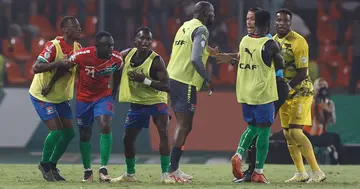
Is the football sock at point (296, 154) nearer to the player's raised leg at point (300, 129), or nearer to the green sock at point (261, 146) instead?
the player's raised leg at point (300, 129)

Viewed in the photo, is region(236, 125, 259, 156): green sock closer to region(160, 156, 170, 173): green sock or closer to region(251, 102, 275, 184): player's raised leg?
region(251, 102, 275, 184): player's raised leg

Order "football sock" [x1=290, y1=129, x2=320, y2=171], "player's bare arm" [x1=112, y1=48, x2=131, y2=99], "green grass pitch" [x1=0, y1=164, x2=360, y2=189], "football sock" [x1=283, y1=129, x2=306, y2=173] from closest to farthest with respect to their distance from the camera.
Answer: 1. "green grass pitch" [x1=0, y1=164, x2=360, y2=189]
2. "player's bare arm" [x1=112, y1=48, x2=131, y2=99]
3. "football sock" [x1=290, y1=129, x2=320, y2=171]
4. "football sock" [x1=283, y1=129, x2=306, y2=173]

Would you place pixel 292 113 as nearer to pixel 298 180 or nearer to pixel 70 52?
pixel 298 180

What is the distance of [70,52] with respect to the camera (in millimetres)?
13414

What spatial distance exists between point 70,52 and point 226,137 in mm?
8965

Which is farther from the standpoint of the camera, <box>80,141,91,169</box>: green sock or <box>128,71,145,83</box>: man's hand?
<box>80,141,91,169</box>: green sock

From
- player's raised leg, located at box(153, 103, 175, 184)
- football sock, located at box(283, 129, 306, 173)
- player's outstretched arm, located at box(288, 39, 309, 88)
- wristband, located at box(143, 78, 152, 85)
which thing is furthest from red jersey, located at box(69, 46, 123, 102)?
football sock, located at box(283, 129, 306, 173)

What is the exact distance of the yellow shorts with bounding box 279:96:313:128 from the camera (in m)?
13.8

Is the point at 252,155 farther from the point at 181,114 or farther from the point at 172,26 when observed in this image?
the point at 172,26

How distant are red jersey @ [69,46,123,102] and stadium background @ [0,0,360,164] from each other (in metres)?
8.35

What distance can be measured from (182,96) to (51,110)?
1.69 m

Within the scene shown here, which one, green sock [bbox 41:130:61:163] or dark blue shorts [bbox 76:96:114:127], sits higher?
dark blue shorts [bbox 76:96:114:127]

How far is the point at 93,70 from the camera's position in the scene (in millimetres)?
→ 13023

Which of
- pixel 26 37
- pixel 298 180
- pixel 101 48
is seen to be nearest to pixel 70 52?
pixel 101 48
